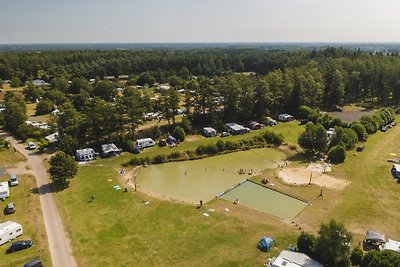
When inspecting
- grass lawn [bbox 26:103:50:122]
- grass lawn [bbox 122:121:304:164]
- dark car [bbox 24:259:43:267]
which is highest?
grass lawn [bbox 26:103:50:122]

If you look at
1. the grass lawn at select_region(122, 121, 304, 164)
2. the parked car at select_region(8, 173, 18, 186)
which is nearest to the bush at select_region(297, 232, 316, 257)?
the grass lawn at select_region(122, 121, 304, 164)

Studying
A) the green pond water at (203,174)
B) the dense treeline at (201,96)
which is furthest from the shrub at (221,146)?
the dense treeline at (201,96)

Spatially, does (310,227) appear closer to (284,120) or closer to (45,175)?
(45,175)

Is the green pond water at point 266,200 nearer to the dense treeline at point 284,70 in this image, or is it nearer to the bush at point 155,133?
the bush at point 155,133

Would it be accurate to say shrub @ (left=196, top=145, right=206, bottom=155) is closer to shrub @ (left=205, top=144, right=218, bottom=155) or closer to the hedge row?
the hedge row

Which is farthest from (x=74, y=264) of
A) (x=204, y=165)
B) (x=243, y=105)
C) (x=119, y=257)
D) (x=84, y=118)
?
(x=243, y=105)

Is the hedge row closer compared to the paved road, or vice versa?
the paved road
